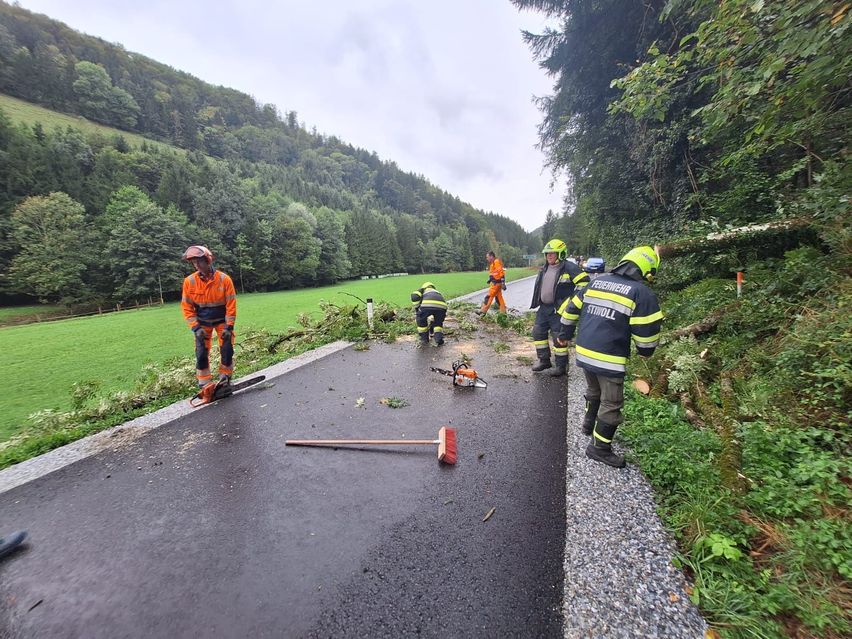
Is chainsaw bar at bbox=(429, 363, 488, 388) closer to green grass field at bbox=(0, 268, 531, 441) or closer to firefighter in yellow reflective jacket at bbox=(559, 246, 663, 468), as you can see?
firefighter in yellow reflective jacket at bbox=(559, 246, 663, 468)

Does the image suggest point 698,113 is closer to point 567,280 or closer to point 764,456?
point 567,280

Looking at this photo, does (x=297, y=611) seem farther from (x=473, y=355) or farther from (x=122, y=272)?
(x=122, y=272)

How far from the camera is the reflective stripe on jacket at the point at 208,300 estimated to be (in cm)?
501

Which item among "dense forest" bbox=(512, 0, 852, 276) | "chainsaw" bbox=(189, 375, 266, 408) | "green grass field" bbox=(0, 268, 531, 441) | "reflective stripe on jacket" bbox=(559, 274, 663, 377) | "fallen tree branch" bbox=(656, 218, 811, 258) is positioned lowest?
"green grass field" bbox=(0, 268, 531, 441)

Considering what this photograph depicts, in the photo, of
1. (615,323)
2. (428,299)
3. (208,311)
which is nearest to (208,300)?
(208,311)

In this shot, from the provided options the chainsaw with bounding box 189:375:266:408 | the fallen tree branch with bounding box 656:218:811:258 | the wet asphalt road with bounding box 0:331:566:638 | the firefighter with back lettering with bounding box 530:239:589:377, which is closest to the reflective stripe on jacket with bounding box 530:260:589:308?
the firefighter with back lettering with bounding box 530:239:589:377

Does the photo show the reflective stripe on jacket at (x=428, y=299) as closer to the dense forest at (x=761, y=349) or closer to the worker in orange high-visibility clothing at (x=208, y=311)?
the worker in orange high-visibility clothing at (x=208, y=311)

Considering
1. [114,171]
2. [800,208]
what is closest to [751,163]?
[800,208]

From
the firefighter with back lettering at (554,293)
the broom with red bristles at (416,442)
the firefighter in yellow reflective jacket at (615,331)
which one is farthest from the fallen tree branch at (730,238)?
the broom with red bristles at (416,442)

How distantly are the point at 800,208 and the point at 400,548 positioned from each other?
8695 mm

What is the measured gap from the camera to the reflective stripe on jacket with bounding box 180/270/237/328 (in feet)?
16.4

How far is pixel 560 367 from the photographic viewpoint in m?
5.71

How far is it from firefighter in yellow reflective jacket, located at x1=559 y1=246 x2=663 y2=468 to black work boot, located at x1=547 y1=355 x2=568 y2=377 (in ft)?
7.64

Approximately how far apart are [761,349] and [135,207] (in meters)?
47.3
